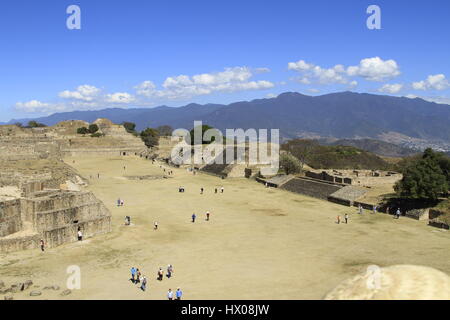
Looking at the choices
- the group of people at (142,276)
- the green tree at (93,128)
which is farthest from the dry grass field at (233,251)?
the green tree at (93,128)

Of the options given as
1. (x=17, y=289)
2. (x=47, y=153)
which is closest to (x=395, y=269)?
(x=17, y=289)

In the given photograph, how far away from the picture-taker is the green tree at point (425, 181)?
103 feet

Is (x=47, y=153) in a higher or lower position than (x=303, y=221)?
higher

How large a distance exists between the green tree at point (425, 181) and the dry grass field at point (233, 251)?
2.55m

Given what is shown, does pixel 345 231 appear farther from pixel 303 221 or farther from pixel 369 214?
pixel 369 214

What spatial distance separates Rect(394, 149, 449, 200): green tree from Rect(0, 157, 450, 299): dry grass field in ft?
8.36

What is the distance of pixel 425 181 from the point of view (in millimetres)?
31406

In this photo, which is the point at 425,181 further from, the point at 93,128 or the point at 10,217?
the point at 93,128

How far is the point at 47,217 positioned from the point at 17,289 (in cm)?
758

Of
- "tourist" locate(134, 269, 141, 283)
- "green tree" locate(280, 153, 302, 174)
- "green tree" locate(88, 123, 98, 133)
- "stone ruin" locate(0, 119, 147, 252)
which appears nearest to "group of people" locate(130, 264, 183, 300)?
"tourist" locate(134, 269, 141, 283)

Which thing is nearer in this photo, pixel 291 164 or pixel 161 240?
pixel 161 240

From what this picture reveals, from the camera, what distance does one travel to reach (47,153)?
5356cm

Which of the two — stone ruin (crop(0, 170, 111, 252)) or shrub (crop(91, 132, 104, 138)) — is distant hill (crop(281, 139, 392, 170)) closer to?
shrub (crop(91, 132, 104, 138))

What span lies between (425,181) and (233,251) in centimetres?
1699
